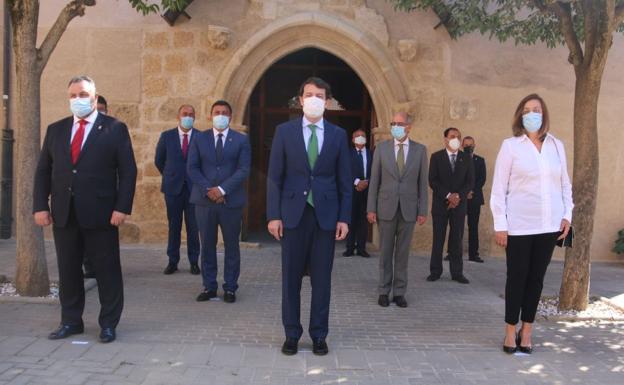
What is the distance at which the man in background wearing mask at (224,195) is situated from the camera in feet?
18.2

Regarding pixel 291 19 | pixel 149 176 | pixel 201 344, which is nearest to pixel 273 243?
pixel 149 176

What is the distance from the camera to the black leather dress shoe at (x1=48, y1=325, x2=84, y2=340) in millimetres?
4312

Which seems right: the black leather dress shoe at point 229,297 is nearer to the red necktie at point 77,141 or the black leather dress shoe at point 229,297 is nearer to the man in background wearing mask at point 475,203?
the red necktie at point 77,141

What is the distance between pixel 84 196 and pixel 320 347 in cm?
205

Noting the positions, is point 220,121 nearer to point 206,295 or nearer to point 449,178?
point 206,295

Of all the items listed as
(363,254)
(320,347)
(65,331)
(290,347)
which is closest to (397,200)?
(320,347)

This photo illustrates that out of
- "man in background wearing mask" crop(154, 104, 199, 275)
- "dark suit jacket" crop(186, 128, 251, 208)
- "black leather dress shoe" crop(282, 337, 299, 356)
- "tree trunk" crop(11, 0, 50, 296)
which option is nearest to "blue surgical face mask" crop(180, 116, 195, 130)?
"man in background wearing mask" crop(154, 104, 199, 275)

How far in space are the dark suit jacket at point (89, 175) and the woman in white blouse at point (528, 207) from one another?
281 centimetres

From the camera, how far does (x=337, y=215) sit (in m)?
4.24

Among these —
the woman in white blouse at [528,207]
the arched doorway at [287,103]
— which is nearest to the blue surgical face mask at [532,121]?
the woman in white blouse at [528,207]

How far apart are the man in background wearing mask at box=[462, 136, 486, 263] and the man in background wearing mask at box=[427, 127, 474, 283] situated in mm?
1032

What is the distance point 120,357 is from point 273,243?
5546 mm

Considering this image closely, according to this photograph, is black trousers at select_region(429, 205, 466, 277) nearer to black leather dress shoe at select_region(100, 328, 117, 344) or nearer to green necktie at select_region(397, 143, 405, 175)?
green necktie at select_region(397, 143, 405, 175)

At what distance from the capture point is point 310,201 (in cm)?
416
